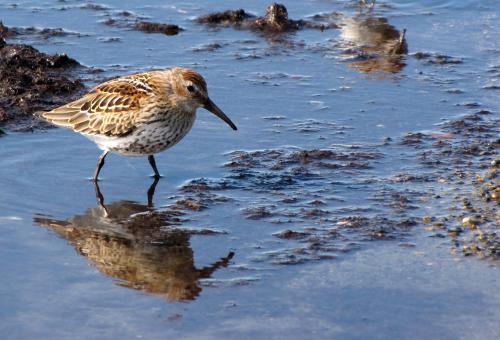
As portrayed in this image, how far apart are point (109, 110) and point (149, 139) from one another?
592mm

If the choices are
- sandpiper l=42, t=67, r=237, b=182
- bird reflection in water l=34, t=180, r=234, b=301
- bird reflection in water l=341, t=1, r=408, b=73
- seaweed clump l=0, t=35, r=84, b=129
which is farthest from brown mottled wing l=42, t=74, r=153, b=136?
bird reflection in water l=341, t=1, r=408, b=73

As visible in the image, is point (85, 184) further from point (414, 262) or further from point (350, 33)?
point (350, 33)

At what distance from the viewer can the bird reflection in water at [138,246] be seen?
8239 mm

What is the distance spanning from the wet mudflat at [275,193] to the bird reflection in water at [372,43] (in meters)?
0.04

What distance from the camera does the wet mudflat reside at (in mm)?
7750

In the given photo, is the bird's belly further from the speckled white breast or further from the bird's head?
the bird's head

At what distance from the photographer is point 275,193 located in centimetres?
1006

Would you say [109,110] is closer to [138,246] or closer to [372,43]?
[138,246]

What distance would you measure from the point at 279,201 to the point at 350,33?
225 inches

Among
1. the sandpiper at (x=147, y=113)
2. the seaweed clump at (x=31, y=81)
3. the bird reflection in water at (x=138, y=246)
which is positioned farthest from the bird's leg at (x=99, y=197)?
the seaweed clump at (x=31, y=81)

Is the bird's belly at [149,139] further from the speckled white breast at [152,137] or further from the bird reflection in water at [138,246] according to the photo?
the bird reflection in water at [138,246]

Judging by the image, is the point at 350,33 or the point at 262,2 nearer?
the point at 350,33

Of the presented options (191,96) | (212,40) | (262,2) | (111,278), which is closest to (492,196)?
(191,96)

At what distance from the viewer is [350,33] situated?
15.0 metres
